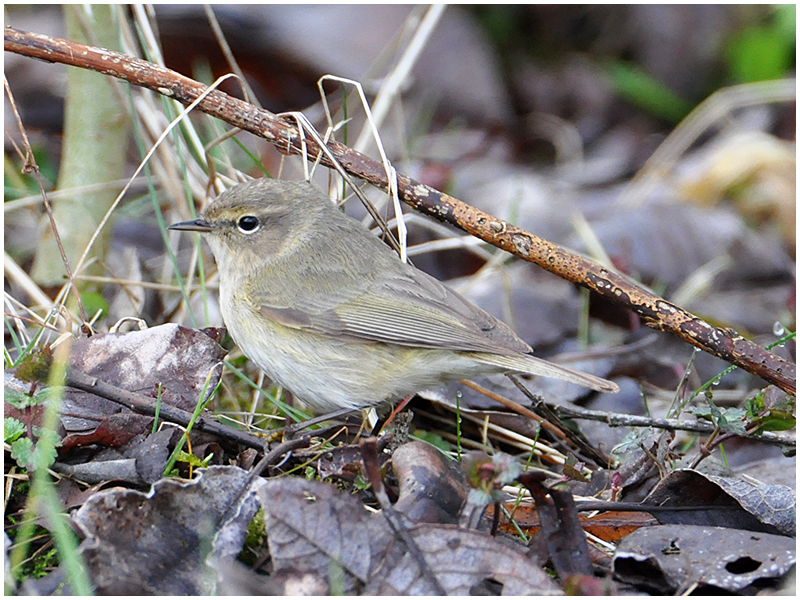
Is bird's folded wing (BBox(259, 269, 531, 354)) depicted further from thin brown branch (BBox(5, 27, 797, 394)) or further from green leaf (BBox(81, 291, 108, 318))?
green leaf (BBox(81, 291, 108, 318))

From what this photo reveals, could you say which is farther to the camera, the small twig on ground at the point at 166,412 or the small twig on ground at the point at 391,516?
the small twig on ground at the point at 166,412

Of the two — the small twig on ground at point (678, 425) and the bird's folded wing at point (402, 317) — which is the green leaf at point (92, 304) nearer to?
the bird's folded wing at point (402, 317)

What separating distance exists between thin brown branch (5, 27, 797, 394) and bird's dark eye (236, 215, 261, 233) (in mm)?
594

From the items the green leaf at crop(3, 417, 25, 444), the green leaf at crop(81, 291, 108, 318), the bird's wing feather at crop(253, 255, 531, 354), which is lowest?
the green leaf at crop(81, 291, 108, 318)

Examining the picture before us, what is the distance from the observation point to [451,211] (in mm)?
3420

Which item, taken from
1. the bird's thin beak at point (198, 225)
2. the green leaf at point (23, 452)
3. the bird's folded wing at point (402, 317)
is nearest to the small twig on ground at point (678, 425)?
the bird's folded wing at point (402, 317)

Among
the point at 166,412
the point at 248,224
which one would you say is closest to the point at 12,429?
the point at 166,412

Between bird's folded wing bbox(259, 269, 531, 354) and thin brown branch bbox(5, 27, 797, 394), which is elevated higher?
thin brown branch bbox(5, 27, 797, 394)

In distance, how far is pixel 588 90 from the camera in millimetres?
10430

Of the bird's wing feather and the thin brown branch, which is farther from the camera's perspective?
the bird's wing feather

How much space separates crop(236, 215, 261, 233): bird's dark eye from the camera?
4.04 metres

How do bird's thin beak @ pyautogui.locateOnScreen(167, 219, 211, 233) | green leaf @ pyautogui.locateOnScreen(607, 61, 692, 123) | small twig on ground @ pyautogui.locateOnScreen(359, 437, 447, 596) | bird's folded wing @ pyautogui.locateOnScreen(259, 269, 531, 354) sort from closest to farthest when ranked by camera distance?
small twig on ground @ pyautogui.locateOnScreen(359, 437, 447, 596) < bird's folded wing @ pyautogui.locateOnScreen(259, 269, 531, 354) < bird's thin beak @ pyautogui.locateOnScreen(167, 219, 211, 233) < green leaf @ pyautogui.locateOnScreen(607, 61, 692, 123)

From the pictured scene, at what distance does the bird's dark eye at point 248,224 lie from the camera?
4035 mm

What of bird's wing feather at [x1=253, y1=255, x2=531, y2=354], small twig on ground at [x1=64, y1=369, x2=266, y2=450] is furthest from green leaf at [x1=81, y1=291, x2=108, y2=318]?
small twig on ground at [x1=64, y1=369, x2=266, y2=450]
